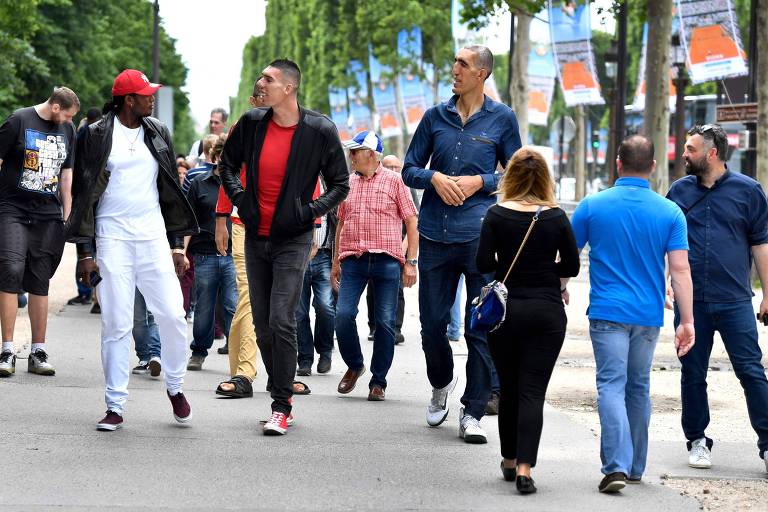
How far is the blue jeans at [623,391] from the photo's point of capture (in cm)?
677

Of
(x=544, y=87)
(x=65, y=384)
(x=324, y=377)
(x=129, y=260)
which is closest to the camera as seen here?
(x=129, y=260)

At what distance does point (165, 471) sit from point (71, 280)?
15746 millimetres

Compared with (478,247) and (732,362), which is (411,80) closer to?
(732,362)

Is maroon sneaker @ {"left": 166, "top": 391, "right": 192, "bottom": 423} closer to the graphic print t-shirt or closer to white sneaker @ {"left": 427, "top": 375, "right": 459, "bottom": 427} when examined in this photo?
white sneaker @ {"left": 427, "top": 375, "right": 459, "bottom": 427}

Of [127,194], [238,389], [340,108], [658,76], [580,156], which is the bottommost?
[580,156]

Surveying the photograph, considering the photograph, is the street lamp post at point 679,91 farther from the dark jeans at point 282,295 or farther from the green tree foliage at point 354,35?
the green tree foliage at point 354,35

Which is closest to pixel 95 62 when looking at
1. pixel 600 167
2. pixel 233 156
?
pixel 233 156

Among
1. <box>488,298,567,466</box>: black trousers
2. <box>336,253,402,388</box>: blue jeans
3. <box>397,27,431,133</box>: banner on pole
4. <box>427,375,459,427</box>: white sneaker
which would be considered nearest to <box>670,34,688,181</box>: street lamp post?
<box>397,27,431,133</box>: banner on pole

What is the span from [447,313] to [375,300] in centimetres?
183

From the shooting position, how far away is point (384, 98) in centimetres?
6762

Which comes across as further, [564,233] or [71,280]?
[71,280]

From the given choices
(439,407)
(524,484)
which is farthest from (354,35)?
(524,484)

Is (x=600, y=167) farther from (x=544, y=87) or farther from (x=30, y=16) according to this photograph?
(x=30, y=16)

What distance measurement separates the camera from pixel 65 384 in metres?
10.0
